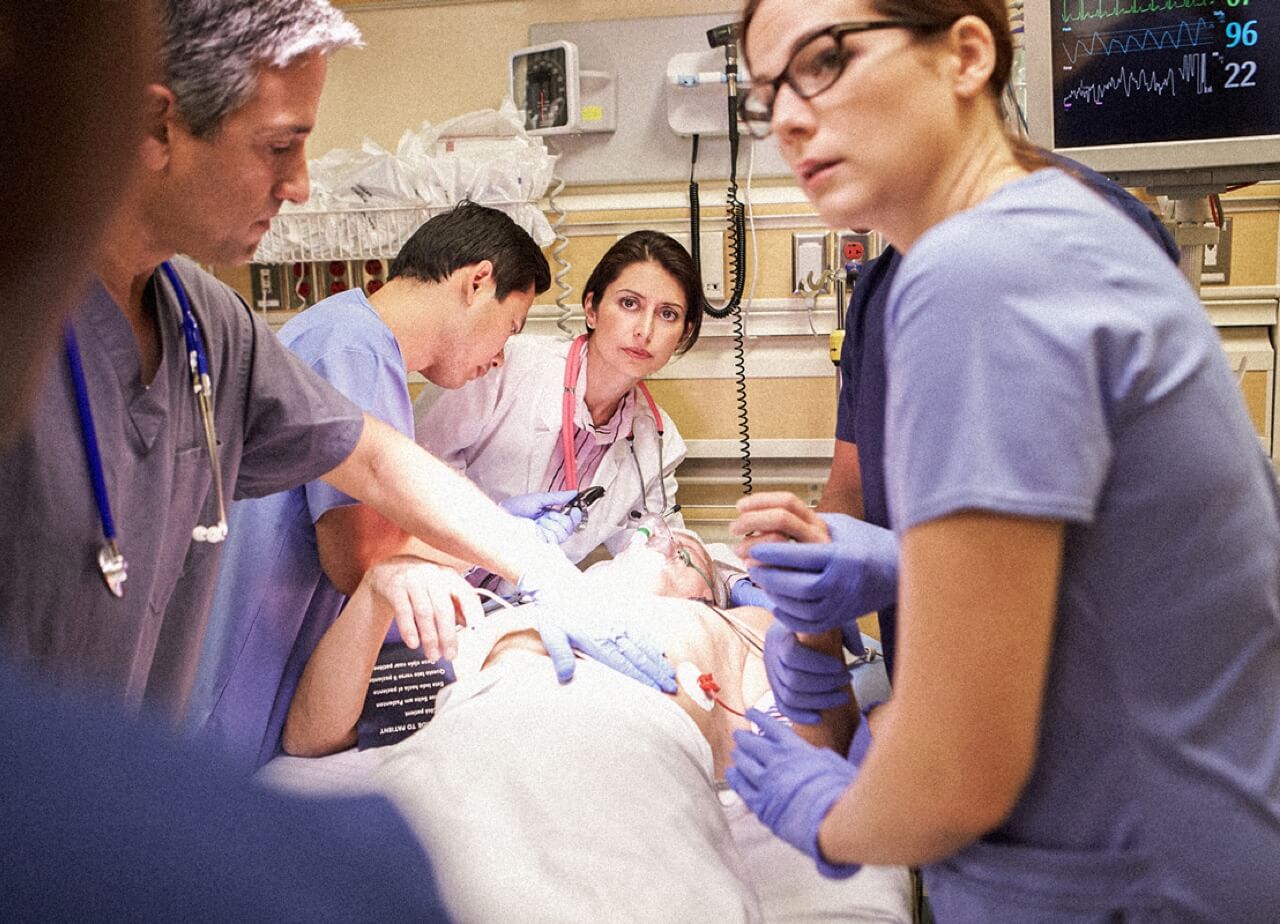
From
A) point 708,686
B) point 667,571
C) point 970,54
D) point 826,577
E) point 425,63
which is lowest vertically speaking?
point 708,686

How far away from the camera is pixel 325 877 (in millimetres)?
328

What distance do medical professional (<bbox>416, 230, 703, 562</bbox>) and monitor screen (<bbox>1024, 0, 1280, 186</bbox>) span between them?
3.99ft

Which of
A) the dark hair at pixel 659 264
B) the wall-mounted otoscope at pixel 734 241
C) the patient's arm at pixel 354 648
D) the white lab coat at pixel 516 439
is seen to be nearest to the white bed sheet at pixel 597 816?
the patient's arm at pixel 354 648

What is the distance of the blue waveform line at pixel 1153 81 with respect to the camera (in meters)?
2.01

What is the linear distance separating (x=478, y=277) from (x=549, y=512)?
24.3 inches

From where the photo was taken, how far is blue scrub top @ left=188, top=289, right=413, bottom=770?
6.44ft

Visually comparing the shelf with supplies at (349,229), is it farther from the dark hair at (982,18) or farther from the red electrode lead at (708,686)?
the dark hair at (982,18)

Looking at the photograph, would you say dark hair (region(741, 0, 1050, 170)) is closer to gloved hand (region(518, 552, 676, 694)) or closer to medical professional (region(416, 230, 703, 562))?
gloved hand (region(518, 552, 676, 694))

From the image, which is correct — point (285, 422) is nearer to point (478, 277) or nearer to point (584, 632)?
point (584, 632)

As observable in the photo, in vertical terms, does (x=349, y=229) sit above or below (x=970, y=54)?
above

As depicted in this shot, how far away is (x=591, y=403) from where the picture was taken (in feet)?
10.3

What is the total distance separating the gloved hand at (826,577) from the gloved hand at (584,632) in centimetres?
74

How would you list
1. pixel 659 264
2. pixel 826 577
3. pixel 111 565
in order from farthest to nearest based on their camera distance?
pixel 659 264
pixel 111 565
pixel 826 577

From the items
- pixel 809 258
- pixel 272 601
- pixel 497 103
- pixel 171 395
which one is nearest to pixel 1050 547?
pixel 171 395
